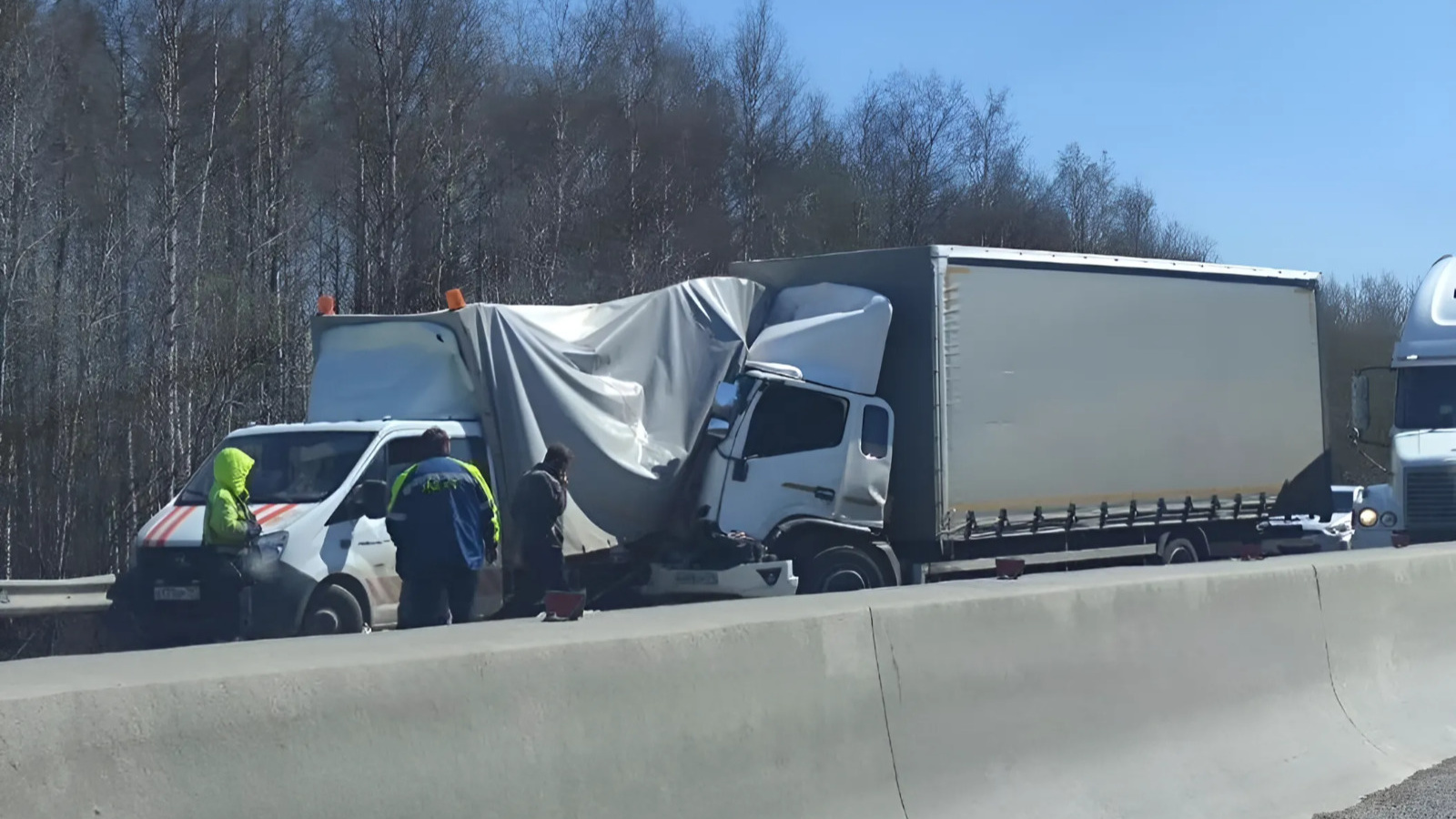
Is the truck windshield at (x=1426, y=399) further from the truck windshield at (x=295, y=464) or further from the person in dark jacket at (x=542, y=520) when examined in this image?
the truck windshield at (x=295, y=464)

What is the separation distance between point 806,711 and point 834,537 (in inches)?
356

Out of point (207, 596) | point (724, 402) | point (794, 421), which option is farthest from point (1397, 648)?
point (207, 596)

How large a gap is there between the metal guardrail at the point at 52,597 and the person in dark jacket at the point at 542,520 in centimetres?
412

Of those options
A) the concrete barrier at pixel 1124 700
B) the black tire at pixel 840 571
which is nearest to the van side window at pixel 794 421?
the black tire at pixel 840 571

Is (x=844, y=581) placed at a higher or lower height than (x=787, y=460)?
lower

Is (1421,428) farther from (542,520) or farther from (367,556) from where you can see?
(367,556)

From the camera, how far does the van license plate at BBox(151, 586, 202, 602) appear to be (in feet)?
37.2

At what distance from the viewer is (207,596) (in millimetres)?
11281

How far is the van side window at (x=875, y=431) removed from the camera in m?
13.8

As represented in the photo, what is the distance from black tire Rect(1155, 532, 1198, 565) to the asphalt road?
28.8ft

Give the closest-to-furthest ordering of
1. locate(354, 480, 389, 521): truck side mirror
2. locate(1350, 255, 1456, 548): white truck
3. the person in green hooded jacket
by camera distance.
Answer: the person in green hooded jacket < locate(354, 480, 389, 521): truck side mirror < locate(1350, 255, 1456, 548): white truck

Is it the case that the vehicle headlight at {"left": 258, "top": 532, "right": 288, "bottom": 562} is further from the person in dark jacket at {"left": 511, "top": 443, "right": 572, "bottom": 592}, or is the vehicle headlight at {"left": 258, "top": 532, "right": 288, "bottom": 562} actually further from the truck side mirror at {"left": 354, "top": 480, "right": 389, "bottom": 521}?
the person in dark jacket at {"left": 511, "top": 443, "right": 572, "bottom": 592}

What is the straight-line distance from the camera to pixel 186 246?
2820 cm

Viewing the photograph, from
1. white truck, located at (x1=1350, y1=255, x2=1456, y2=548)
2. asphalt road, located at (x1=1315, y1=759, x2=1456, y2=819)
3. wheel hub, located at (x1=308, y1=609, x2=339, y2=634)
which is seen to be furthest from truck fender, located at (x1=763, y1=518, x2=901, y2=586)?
asphalt road, located at (x1=1315, y1=759, x2=1456, y2=819)
